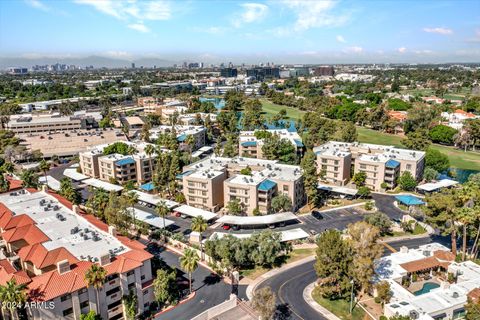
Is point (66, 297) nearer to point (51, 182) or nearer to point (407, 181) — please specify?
point (51, 182)

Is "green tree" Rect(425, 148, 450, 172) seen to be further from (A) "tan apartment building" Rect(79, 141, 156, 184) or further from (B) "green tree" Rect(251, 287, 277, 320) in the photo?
(B) "green tree" Rect(251, 287, 277, 320)

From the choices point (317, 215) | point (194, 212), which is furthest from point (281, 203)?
point (194, 212)

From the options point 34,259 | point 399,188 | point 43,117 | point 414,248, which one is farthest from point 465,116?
point 43,117

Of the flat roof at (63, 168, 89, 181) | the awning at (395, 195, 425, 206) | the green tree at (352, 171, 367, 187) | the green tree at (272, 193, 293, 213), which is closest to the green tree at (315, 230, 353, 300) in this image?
the green tree at (272, 193, 293, 213)

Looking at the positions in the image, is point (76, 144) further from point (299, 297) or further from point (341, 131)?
point (299, 297)

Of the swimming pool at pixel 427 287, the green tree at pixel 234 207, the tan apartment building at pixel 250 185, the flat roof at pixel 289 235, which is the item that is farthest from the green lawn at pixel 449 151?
the green tree at pixel 234 207

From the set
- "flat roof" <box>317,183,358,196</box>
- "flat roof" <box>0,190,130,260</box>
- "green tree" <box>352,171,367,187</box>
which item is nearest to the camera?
"flat roof" <box>0,190,130,260</box>

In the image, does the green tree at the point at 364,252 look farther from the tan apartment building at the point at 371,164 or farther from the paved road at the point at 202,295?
the tan apartment building at the point at 371,164
